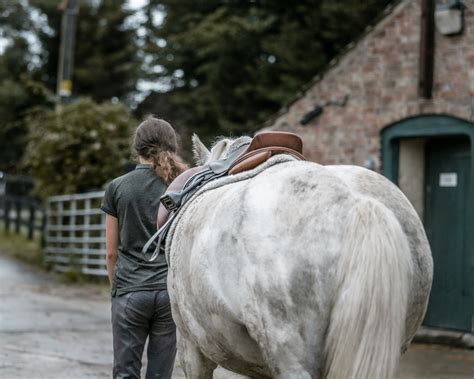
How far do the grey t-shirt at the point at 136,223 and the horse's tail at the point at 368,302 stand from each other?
196 cm

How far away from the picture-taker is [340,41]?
19312 mm

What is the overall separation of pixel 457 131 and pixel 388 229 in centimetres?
648

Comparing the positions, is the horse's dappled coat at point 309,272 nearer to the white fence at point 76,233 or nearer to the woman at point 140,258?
the woman at point 140,258

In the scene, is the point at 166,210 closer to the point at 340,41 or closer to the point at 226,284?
the point at 226,284

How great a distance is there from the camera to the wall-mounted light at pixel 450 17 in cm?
923

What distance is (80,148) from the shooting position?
15.3m

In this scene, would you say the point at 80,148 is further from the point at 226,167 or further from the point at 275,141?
the point at 275,141

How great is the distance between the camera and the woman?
491 centimetres

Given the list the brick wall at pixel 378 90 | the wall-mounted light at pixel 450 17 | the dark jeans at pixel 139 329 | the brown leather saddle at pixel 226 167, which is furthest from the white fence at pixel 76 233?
the brown leather saddle at pixel 226 167

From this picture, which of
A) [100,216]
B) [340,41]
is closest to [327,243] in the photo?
[100,216]

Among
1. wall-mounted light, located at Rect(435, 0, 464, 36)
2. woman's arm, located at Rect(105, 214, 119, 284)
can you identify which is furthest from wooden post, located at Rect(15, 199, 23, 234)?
woman's arm, located at Rect(105, 214, 119, 284)

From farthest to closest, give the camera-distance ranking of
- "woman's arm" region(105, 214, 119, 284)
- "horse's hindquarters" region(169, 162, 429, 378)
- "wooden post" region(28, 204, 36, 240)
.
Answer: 1. "wooden post" region(28, 204, 36, 240)
2. "woman's arm" region(105, 214, 119, 284)
3. "horse's hindquarters" region(169, 162, 429, 378)

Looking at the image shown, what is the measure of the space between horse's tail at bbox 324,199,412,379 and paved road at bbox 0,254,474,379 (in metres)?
3.50

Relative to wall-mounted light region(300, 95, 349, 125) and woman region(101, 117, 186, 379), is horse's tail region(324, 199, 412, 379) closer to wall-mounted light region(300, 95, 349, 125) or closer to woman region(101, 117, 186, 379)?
woman region(101, 117, 186, 379)
